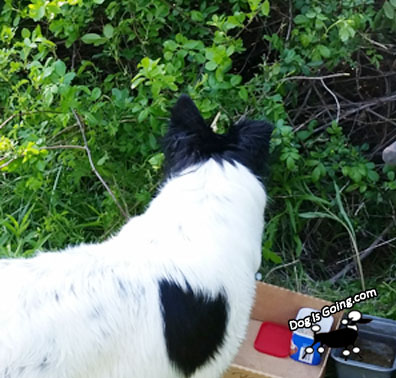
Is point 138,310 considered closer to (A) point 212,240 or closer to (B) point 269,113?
(A) point 212,240

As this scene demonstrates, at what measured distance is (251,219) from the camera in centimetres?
208

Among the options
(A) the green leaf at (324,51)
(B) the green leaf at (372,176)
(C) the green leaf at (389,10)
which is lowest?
(B) the green leaf at (372,176)

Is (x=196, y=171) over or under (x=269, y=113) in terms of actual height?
over

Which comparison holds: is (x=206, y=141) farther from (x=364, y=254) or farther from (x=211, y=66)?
(x=364, y=254)

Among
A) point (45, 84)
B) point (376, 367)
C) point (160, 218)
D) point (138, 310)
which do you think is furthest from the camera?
point (45, 84)

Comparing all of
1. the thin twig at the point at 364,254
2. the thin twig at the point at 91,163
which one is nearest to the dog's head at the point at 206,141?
the thin twig at the point at 91,163

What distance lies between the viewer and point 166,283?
5.87 ft

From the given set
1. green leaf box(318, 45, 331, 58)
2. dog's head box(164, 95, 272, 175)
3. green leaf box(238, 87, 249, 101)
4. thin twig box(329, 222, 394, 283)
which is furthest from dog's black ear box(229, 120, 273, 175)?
thin twig box(329, 222, 394, 283)

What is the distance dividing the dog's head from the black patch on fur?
0.48 meters

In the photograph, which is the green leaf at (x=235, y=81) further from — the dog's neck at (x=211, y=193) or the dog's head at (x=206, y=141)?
the dog's neck at (x=211, y=193)

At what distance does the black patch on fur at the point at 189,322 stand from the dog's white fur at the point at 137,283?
0.07ft

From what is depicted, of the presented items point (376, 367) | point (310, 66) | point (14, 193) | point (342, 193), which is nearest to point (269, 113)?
point (310, 66)

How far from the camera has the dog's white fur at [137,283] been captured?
162cm

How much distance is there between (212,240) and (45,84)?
3.95 feet
